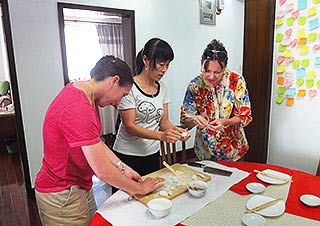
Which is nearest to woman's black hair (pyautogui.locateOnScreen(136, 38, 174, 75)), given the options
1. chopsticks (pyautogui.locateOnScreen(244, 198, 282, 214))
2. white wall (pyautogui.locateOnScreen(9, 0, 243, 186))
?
chopsticks (pyautogui.locateOnScreen(244, 198, 282, 214))

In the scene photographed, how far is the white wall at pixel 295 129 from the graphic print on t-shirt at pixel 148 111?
114 centimetres

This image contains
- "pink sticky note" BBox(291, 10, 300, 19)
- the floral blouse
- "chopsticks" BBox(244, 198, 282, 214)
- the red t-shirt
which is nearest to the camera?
the red t-shirt

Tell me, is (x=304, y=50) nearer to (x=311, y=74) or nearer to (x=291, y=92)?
(x=311, y=74)

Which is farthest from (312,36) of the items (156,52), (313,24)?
(156,52)

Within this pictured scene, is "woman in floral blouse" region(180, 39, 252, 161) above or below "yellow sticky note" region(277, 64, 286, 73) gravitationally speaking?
below

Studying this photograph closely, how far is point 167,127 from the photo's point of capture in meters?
1.84

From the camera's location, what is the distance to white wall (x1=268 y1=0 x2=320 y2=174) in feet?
6.66

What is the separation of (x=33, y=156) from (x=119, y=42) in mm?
3656

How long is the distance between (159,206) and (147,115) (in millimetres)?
698

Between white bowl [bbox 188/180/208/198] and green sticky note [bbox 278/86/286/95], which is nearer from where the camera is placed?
white bowl [bbox 188/180/208/198]

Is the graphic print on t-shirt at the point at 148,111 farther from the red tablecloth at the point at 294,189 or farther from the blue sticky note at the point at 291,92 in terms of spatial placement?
the blue sticky note at the point at 291,92

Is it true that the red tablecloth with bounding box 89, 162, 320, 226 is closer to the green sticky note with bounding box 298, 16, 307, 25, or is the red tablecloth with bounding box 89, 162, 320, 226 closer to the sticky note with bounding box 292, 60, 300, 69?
the sticky note with bounding box 292, 60, 300, 69

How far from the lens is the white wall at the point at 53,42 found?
265cm

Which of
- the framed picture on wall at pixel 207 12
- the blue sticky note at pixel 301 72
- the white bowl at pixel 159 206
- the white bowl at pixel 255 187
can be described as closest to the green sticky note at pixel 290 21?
the blue sticky note at pixel 301 72
